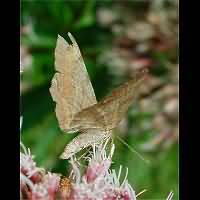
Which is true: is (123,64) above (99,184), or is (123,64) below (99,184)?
above

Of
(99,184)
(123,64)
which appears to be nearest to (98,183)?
(99,184)

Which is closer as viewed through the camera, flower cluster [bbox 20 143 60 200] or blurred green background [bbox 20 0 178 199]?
flower cluster [bbox 20 143 60 200]

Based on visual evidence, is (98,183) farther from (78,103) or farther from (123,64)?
(123,64)

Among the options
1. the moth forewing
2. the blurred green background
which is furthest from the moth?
the blurred green background

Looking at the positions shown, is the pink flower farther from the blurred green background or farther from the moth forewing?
the blurred green background

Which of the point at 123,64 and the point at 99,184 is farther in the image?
the point at 123,64

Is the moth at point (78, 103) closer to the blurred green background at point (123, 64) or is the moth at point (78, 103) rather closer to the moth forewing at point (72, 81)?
the moth forewing at point (72, 81)
